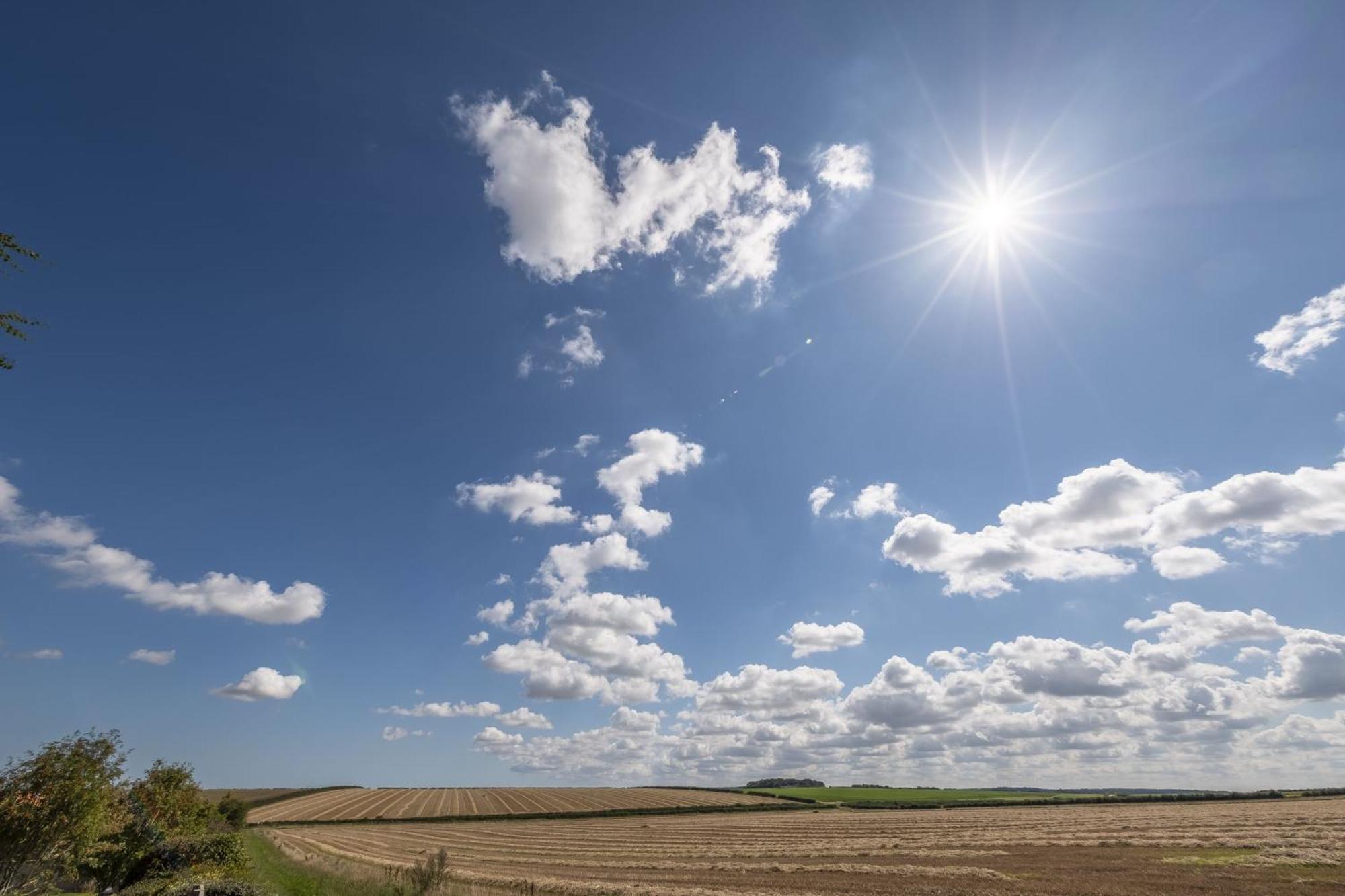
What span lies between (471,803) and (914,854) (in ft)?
411

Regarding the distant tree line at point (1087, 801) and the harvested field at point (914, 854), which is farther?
the distant tree line at point (1087, 801)

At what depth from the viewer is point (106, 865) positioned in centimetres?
3881

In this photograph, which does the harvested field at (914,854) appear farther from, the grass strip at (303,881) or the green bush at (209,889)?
the green bush at (209,889)

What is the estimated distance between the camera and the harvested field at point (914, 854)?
107ft

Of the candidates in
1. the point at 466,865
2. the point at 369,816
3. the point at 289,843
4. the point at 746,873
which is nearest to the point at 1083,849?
the point at 746,873

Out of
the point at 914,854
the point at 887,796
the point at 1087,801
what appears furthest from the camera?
the point at 887,796

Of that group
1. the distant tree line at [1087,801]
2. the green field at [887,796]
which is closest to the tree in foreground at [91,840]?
the distant tree line at [1087,801]

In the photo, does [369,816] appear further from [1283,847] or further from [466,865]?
[1283,847]

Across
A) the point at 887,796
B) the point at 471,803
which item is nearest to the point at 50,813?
the point at 471,803

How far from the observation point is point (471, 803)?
141125 mm

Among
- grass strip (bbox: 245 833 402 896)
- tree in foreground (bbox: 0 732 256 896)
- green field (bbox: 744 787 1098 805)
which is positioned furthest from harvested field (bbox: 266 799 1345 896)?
green field (bbox: 744 787 1098 805)

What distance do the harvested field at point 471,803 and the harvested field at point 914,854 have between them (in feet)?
130

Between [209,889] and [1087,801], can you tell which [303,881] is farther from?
[1087,801]

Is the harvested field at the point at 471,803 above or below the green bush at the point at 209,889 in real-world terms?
below
